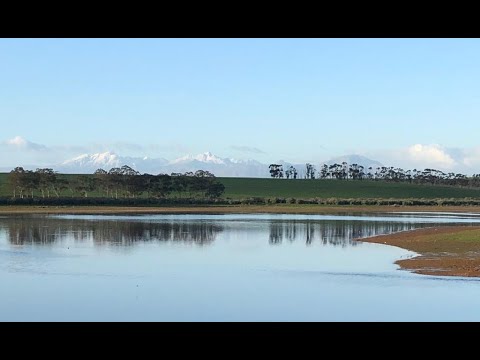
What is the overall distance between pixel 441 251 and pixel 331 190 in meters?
107

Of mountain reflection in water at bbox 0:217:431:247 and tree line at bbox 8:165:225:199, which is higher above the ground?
tree line at bbox 8:165:225:199

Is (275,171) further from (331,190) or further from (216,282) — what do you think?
(216,282)

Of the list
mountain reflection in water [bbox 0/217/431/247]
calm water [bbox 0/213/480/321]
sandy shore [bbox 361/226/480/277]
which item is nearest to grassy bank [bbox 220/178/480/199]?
mountain reflection in water [bbox 0/217/431/247]

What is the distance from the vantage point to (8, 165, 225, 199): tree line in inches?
4013

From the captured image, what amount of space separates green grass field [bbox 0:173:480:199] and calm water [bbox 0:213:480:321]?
89.1 meters

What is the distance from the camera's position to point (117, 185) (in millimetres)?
110375

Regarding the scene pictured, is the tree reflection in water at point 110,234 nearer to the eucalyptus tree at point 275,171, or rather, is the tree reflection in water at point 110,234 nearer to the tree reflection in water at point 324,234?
the tree reflection in water at point 324,234

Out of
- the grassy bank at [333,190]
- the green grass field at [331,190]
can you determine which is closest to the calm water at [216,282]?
the green grass field at [331,190]

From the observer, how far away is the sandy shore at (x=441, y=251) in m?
23.0

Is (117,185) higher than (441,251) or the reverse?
higher

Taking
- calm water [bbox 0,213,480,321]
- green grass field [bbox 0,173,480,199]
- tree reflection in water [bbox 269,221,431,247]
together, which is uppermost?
green grass field [bbox 0,173,480,199]

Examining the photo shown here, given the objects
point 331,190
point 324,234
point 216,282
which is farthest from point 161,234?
point 331,190

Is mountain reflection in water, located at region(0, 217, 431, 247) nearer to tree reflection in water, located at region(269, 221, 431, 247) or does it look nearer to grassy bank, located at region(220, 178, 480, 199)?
tree reflection in water, located at region(269, 221, 431, 247)
